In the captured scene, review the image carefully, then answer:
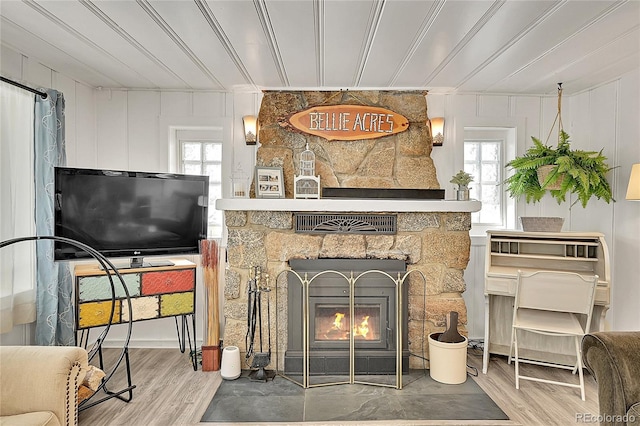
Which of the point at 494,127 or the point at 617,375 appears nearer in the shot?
the point at 617,375

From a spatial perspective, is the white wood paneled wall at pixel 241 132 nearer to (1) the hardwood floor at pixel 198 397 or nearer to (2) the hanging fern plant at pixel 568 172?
(2) the hanging fern plant at pixel 568 172

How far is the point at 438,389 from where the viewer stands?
271 cm

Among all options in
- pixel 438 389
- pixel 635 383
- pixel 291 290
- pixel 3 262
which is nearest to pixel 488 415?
pixel 438 389

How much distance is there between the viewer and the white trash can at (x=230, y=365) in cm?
283

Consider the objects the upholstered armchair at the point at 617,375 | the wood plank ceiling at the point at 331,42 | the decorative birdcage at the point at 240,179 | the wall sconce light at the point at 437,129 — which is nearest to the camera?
the upholstered armchair at the point at 617,375

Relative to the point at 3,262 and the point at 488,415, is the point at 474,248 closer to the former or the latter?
the point at 488,415

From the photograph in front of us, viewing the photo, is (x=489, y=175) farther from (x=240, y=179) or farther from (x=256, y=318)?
(x=256, y=318)

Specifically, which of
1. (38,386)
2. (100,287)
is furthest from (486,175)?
(38,386)

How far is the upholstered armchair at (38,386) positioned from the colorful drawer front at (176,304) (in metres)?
1.18

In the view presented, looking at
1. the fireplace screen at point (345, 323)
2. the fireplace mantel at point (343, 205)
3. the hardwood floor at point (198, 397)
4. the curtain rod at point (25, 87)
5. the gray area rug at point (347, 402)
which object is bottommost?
the hardwood floor at point (198, 397)

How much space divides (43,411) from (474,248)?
3.22 metres

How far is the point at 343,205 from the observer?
2881 mm

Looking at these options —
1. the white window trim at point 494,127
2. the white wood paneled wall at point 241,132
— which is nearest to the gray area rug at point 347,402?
the white wood paneled wall at point 241,132

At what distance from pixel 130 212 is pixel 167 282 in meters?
0.58
